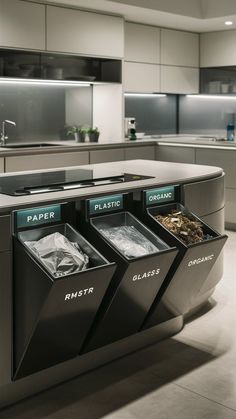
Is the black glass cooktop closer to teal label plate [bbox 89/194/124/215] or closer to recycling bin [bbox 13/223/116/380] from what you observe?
teal label plate [bbox 89/194/124/215]

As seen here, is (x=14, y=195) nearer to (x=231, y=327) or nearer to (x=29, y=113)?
(x=231, y=327)

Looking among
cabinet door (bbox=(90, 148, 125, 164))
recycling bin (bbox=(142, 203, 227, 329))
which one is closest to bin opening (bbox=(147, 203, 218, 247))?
recycling bin (bbox=(142, 203, 227, 329))

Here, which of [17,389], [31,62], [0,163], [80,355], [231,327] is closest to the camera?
[17,389]

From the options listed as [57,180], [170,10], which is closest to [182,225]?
[57,180]

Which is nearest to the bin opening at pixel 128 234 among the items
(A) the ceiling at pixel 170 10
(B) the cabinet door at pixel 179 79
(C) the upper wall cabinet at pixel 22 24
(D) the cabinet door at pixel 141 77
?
(C) the upper wall cabinet at pixel 22 24

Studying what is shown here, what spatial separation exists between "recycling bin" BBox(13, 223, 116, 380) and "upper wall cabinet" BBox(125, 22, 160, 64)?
194 inches

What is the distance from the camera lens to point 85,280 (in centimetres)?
248

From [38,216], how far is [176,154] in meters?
4.46

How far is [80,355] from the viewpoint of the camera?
2908 millimetres

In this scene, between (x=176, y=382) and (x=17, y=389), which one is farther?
(x=176, y=382)

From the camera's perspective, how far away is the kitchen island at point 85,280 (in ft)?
8.20

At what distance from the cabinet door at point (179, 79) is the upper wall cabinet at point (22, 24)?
7.06ft

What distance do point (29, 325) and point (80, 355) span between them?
49cm

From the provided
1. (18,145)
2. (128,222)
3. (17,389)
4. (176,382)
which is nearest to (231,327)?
(176,382)
